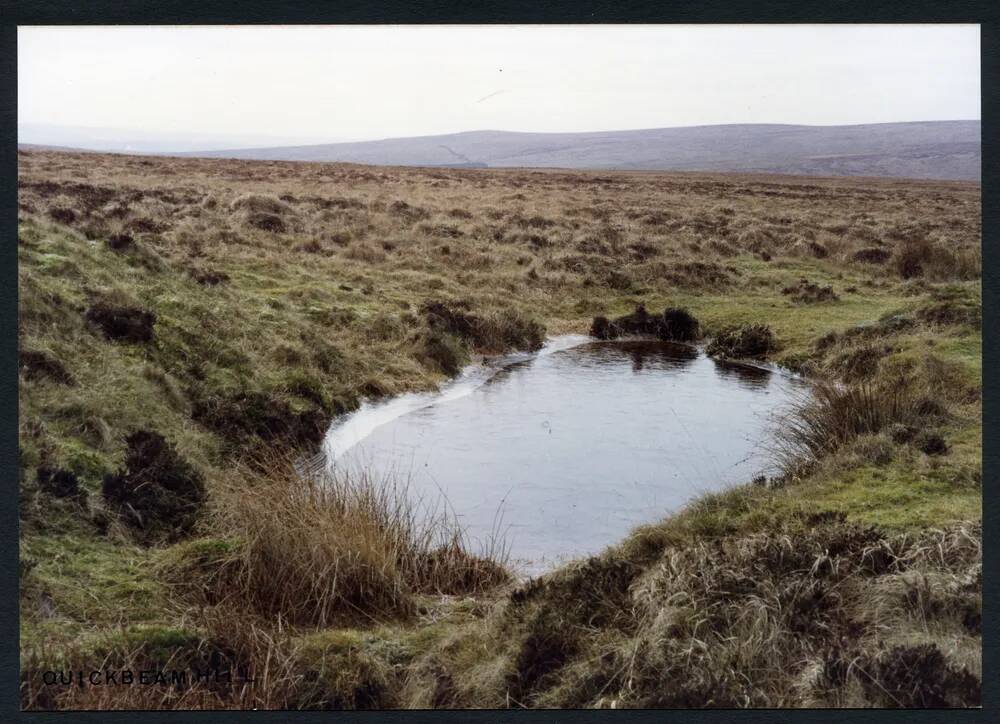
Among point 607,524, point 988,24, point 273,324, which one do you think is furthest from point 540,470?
point 988,24

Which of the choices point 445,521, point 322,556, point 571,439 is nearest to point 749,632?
point 445,521

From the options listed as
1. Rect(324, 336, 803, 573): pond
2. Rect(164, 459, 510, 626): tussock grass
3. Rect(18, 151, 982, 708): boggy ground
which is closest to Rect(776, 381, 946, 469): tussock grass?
Rect(18, 151, 982, 708): boggy ground

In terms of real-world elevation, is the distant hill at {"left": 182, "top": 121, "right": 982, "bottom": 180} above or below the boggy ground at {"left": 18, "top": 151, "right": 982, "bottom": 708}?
above

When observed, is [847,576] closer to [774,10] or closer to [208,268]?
[774,10]

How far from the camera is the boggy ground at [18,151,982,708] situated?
5688 mm

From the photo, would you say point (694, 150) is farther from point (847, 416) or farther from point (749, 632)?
point (749, 632)

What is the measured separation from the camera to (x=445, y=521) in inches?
295

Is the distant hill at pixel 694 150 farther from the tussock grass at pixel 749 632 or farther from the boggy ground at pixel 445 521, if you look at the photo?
the tussock grass at pixel 749 632

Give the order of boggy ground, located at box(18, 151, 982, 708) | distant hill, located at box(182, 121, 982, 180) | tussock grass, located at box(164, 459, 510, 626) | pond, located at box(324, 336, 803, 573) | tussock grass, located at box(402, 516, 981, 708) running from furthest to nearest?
distant hill, located at box(182, 121, 982, 180) → pond, located at box(324, 336, 803, 573) → tussock grass, located at box(164, 459, 510, 626) → boggy ground, located at box(18, 151, 982, 708) → tussock grass, located at box(402, 516, 981, 708)

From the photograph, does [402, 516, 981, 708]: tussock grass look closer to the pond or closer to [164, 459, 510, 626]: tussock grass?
[164, 459, 510, 626]: tussock grass

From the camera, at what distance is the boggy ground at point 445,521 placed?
18.7 ft

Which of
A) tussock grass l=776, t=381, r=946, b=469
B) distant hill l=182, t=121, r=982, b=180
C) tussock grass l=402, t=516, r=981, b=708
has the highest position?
distant hill l=182, t=121, r=982, b=180

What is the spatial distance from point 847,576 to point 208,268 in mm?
8826

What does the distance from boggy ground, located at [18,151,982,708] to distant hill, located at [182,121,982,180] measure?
502mm
